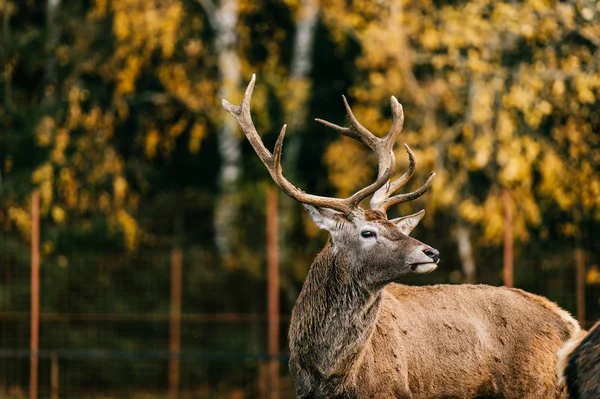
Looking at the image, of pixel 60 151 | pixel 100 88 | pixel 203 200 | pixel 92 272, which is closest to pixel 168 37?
pixel 100 88

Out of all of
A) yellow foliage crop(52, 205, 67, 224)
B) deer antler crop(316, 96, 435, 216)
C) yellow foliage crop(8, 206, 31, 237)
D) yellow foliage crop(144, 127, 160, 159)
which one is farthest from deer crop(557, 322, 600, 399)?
yellow foliage crop(144, 127, 160, 159)

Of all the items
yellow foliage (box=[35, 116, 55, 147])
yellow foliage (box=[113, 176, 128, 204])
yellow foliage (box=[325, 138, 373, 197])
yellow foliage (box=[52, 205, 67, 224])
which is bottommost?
yellow foliage (box=[52, 205, 67, 224])

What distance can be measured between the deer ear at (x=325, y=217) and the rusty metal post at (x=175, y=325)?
5082 millimetres

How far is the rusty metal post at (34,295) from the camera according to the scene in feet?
39.8

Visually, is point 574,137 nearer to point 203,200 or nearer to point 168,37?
point 203,200

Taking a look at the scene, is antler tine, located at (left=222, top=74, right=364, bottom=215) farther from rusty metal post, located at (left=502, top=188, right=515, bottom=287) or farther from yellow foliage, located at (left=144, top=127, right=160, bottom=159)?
yellow foliage, located at (left=144, top=127, right=160, bottom=159)

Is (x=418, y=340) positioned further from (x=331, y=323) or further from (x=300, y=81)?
(x=300, y=81)

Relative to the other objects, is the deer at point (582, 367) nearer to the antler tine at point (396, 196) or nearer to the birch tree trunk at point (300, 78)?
the antler tine at point (396, 196)

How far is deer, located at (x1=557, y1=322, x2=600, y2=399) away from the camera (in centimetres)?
381

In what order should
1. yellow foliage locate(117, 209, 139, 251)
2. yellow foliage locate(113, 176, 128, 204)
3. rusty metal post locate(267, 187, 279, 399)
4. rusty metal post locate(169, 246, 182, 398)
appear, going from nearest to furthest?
rusty metal post locate(267, 187, 279, 399) < rusty metal post locate(169, 246, 182, 398) < yellow foliage locate(117, 209, 139, 251) < yellow foliage locate(113, 176, 128, 204)

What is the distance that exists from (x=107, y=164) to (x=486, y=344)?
1164 centimetres

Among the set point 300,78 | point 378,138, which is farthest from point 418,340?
point 300,78

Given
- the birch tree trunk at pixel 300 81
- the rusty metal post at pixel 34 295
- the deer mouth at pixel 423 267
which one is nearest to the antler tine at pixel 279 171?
the deer mouth at pixel 423 267

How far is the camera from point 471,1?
14.0 m
